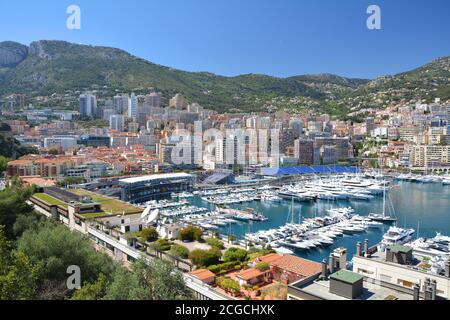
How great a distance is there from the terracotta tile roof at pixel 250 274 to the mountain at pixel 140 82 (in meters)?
39.7

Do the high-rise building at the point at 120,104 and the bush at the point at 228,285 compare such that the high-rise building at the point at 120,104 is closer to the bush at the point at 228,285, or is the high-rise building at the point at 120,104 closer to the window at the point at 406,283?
the bush at the point at 228,285

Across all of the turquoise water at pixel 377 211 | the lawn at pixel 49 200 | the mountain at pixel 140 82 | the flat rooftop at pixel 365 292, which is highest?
the mountain at pixel 140 82

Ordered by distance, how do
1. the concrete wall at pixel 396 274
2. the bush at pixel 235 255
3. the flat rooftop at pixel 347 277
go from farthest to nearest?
1. the bush at pixel 235 255
2. the concrete wall at pixel 396 274
3. the flat rooftop at pixel 347 277

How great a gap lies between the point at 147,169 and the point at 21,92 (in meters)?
28.5

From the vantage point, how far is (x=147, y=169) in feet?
74.0

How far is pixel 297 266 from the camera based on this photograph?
5.34 meters

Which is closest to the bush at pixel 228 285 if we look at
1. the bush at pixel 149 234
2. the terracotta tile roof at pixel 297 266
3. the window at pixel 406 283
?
the terracotta tile roof at pixel 297 266

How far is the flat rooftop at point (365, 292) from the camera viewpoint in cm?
346

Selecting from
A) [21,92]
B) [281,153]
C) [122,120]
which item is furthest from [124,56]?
[281,153]

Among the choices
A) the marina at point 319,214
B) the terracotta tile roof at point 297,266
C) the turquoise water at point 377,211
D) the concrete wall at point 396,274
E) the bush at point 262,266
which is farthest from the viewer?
the turquoise water at point 377,211

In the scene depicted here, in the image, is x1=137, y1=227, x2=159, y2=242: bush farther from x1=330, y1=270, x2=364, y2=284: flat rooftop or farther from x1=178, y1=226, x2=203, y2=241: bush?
x1=330, y1=270, x2=364, y2=284: flat rooftop

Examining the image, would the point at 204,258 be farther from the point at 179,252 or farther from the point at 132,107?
the point at 132,107

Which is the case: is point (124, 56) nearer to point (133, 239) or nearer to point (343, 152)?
point (343, 152)

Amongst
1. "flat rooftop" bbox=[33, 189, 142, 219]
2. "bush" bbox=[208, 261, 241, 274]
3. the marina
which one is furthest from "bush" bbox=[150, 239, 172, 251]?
"flat rooftop" bbox=[33, 189, 142, 219]
